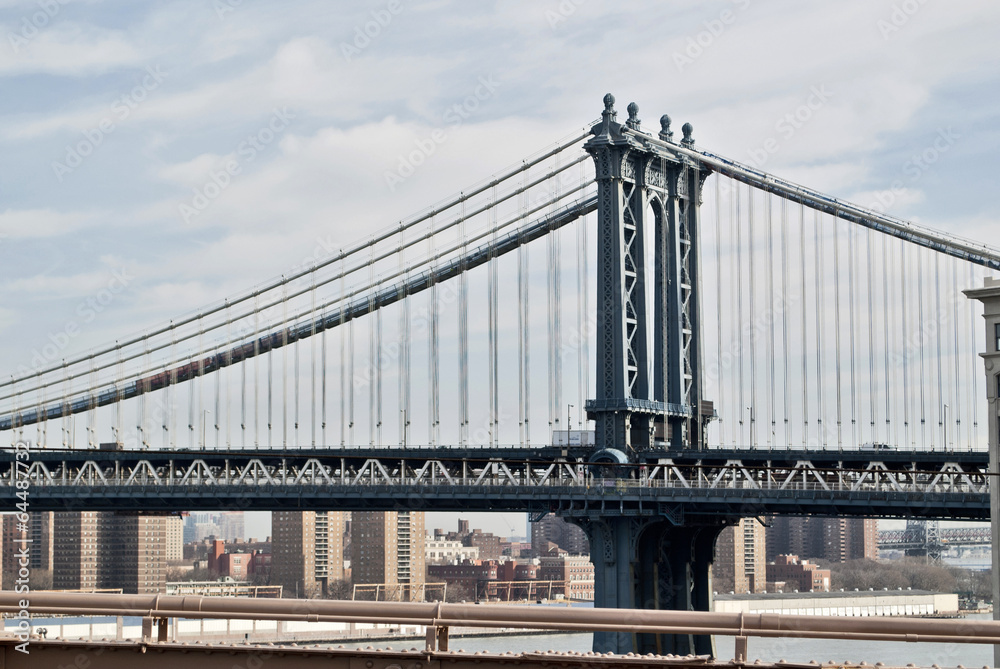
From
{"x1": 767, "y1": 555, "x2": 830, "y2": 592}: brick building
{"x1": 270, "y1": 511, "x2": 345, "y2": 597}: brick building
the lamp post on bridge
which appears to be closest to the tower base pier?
the lamp post on bridge

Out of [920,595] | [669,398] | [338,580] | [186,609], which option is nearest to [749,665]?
[186,609]

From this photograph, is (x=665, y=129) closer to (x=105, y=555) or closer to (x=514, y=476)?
(x=514, y=476)

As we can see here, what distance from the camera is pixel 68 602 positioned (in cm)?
1212

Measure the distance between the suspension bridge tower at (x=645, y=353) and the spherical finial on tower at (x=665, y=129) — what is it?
52 millimetres

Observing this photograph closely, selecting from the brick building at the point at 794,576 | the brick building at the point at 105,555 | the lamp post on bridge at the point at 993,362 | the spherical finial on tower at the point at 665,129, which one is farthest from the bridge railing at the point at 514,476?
the brick building at the point at 794,576

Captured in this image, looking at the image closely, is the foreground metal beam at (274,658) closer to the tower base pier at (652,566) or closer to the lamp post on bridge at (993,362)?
the lamp post on bridge at (993,362)

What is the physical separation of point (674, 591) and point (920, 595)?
132m

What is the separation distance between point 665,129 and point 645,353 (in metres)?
12.7

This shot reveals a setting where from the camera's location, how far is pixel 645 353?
6438 cm

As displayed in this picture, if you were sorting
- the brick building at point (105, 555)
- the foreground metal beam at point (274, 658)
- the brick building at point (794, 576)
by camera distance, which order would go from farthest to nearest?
the brick building at point (794, 576), the brick building at point (105, 555), the foreground metal beam at point (274, 658)

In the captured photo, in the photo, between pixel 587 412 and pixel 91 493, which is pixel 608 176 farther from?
pixel 91 493

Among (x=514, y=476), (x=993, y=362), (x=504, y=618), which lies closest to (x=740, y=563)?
(x=514, y=476)

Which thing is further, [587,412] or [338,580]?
[338,580]

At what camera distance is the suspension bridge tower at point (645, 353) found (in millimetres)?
62469
